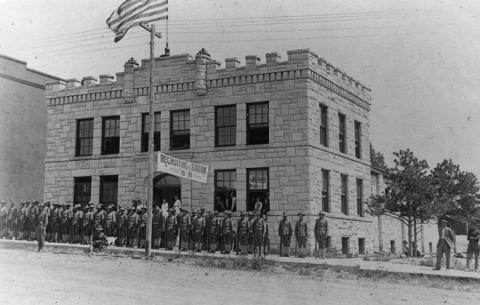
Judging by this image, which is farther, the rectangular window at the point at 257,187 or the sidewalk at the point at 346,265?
the rectangular window at the point at 257,187

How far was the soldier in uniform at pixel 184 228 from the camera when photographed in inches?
851

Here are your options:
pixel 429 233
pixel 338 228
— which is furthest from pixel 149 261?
pixel 429 233

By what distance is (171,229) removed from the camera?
21.7 meters

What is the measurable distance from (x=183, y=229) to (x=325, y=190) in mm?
6595

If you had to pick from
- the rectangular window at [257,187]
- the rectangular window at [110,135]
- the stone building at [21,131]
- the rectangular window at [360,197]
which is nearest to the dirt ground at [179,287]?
the rectangular window at [257,187]

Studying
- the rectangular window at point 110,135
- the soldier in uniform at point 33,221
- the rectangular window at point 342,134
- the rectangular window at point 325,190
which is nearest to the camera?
the soldier in uniform at point 33,221

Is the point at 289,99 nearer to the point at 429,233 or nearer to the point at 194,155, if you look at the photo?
the point at 194,155

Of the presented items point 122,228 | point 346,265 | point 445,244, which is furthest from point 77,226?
point 445,244

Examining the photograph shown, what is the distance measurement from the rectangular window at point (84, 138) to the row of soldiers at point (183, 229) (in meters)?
4.66

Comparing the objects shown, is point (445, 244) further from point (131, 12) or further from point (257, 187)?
point (131, 12)

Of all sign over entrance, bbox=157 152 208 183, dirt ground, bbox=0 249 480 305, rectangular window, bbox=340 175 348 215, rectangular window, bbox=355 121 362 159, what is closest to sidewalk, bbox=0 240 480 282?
dirt ground, bbox=0 249 480 305

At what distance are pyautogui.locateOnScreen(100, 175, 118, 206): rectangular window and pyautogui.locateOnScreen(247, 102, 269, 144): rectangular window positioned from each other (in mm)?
6987

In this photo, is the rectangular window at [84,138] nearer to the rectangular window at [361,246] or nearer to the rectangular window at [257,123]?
the rectangular window at [257,123]

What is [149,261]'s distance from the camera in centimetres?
1780
